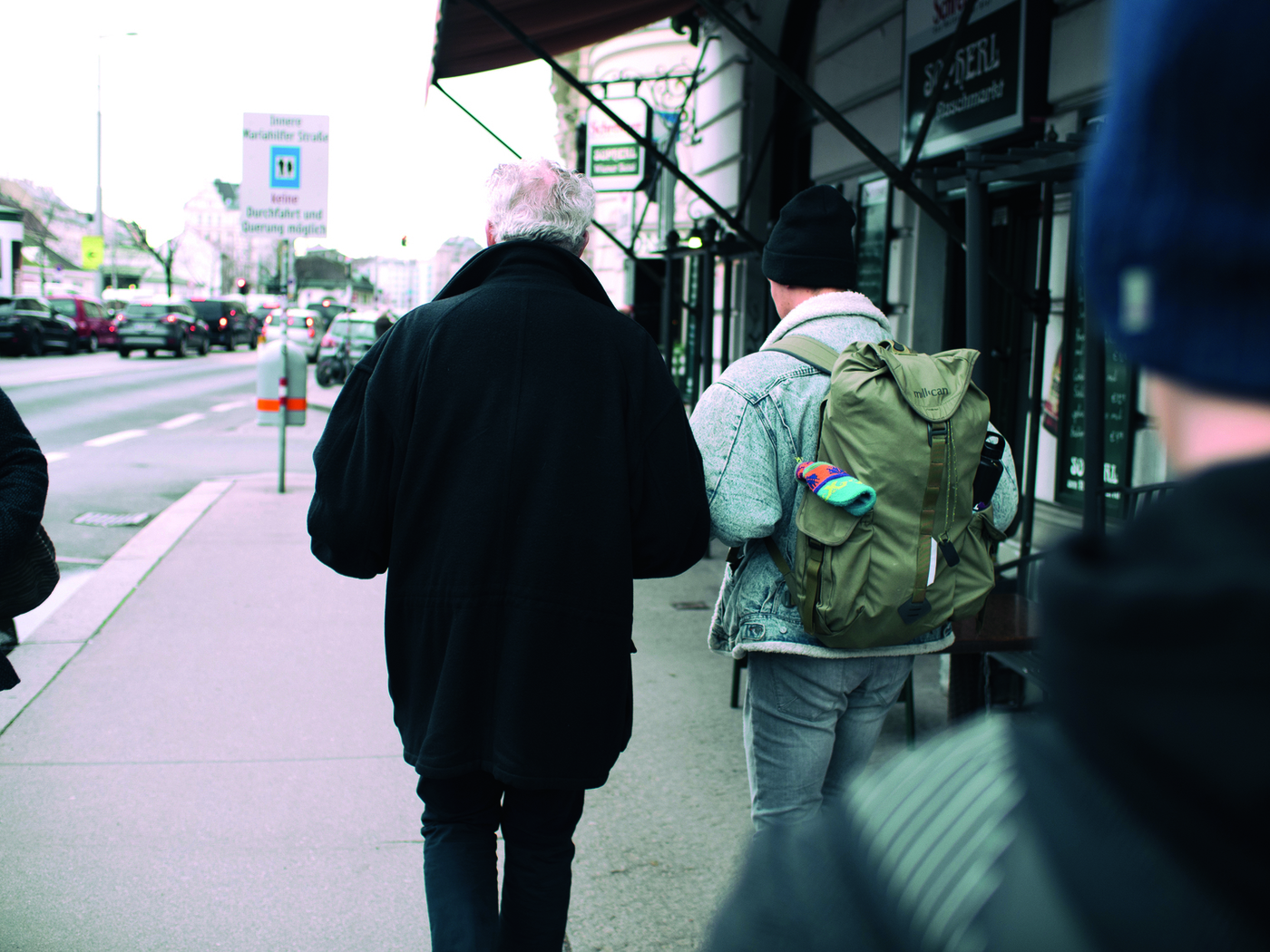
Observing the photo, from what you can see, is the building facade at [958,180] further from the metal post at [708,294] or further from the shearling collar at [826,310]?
the shearling collar at [826,310]

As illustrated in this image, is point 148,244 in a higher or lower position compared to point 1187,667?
higher

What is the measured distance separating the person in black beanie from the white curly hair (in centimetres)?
48

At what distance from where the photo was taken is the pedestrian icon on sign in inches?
402

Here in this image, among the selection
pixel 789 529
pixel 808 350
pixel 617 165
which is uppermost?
pixel 617 165

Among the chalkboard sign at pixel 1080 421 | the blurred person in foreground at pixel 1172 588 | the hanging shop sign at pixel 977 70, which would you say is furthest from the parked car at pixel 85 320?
the blurred person in foreground at pixel 1172 588

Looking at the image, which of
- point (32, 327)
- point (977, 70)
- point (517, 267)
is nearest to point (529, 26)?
point (977, 70)

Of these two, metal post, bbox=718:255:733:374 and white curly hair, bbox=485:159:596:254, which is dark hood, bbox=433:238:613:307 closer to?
white curly hair, bbox=485:159:596:254

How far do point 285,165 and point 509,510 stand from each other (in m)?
8.94

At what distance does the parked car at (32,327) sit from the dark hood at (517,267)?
3210cm

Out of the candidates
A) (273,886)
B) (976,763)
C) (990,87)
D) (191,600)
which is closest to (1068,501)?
(990,87)

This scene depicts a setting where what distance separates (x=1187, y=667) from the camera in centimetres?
44

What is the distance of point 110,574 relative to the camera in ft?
21.5

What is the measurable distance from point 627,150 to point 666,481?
10.4m

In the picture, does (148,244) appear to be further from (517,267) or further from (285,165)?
(517,267)
